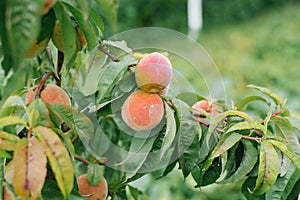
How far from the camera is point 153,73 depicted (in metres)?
0.69

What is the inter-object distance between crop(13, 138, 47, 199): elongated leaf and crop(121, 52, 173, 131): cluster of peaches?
0.21 m

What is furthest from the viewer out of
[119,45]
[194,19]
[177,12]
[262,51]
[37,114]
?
[177,12]

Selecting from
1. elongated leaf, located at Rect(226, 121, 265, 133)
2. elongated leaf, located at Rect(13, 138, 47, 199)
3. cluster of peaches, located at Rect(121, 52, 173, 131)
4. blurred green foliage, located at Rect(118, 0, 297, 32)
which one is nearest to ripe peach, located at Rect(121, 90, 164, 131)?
cluster of peaches, located at Rect(121, 52, 173, 131)

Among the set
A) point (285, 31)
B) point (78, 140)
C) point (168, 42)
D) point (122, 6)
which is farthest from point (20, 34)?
point (122, 6)

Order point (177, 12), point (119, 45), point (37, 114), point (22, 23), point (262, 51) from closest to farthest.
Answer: point (22, 23) → point (37, 114) → point (119, 45) → point (262, 51) → point (177, 12)

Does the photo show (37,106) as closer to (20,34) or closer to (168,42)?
(20,34)

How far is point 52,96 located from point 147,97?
0.13m

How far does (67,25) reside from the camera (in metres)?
0.56

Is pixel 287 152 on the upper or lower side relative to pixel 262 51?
lower

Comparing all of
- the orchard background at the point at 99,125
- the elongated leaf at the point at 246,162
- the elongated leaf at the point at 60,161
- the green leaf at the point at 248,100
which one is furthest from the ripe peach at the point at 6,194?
the green leaf at the point at 248,100

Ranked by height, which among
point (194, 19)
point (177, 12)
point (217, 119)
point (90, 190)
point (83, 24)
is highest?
point (177, 12)

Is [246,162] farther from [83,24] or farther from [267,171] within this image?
[83,24]

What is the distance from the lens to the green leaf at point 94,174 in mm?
716

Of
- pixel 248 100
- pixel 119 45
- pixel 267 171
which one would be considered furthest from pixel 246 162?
pixel 119 45
